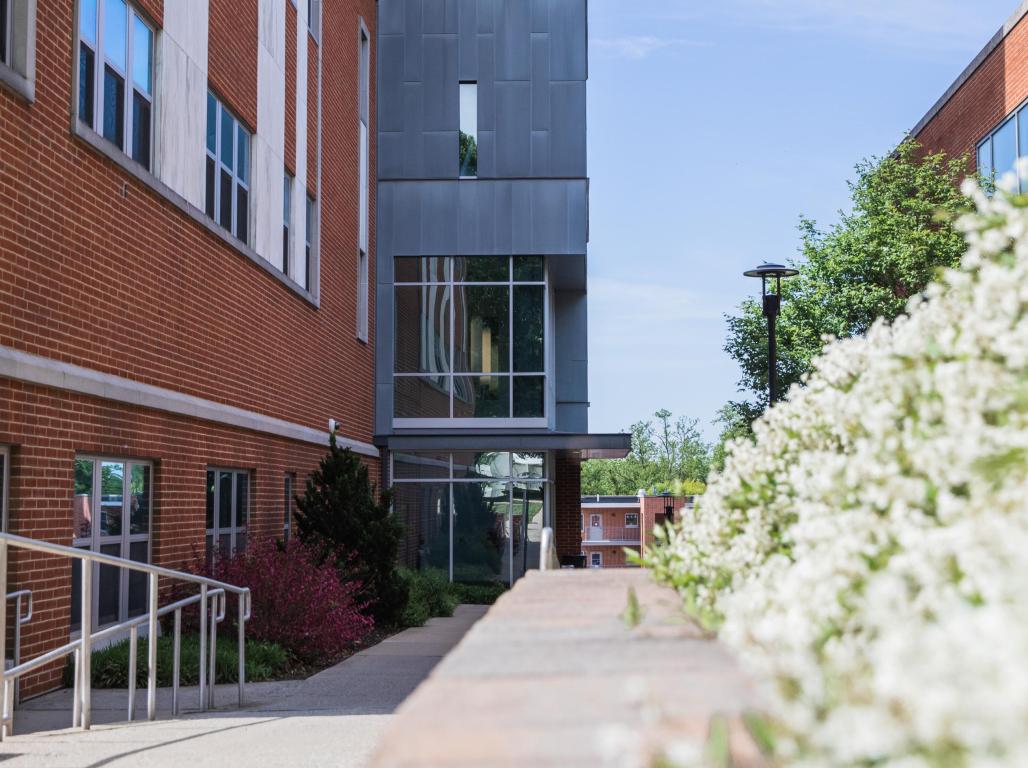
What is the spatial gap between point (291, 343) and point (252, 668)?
7633 millimetres

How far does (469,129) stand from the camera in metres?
26.8

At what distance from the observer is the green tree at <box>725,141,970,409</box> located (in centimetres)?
2770

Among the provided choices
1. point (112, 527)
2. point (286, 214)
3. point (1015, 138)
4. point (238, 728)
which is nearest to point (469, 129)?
point (286, 214)

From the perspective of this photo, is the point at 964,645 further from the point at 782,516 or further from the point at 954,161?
the point at 954,161

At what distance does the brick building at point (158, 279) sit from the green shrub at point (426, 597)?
2.35m

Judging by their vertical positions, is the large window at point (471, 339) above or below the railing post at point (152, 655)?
above

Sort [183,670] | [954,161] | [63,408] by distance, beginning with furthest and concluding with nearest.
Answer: [954,161] < [183,670] < [63,408]

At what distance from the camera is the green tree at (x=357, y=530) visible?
1766 centimetres

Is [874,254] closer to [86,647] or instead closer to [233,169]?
[233,169]

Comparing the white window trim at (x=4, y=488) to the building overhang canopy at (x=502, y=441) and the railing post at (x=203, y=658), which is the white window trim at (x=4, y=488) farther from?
the building overhang canopy at (x=502, y=441)

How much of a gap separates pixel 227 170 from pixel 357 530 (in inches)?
203

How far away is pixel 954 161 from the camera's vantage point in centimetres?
2878

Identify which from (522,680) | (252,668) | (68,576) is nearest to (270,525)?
(252,668)

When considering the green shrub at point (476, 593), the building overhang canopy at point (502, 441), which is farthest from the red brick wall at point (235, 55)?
the green shrub at point (476, 593)
